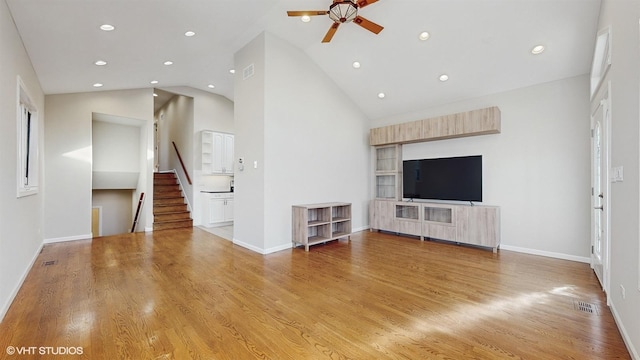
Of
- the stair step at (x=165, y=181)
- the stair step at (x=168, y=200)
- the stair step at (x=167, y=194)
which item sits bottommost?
the stair step at (x=168, y=200)

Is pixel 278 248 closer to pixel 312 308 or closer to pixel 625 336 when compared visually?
pixel 312 308

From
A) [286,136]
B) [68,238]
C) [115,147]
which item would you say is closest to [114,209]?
[115,147]

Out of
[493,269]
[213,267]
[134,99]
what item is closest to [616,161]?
[493,269]

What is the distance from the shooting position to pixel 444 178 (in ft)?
17.7

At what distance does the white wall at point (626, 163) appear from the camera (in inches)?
71.1

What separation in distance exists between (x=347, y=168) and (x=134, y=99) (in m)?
5.04

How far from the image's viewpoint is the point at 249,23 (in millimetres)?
4250

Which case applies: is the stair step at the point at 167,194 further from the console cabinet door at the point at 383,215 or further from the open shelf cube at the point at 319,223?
the console cabinet door at the point at 383,215

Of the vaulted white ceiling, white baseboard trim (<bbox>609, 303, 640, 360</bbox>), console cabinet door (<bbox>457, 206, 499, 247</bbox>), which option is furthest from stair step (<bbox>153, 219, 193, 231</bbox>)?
white baseboard trim (<bbox>609, 303, 640, 360</bbox>)

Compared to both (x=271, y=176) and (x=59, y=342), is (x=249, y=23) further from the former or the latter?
(x=59, y=342)

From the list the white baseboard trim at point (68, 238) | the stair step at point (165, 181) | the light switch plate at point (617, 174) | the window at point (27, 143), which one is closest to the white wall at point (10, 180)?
the window at point (27, 143)

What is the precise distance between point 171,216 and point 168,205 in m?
0.44

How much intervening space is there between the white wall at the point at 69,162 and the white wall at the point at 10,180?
1888 millimetres

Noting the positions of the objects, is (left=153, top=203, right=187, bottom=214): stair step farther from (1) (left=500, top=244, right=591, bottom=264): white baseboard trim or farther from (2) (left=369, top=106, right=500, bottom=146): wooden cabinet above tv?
(1) (left=500, top=244, right=591, bottom=264): white baseboard trim
